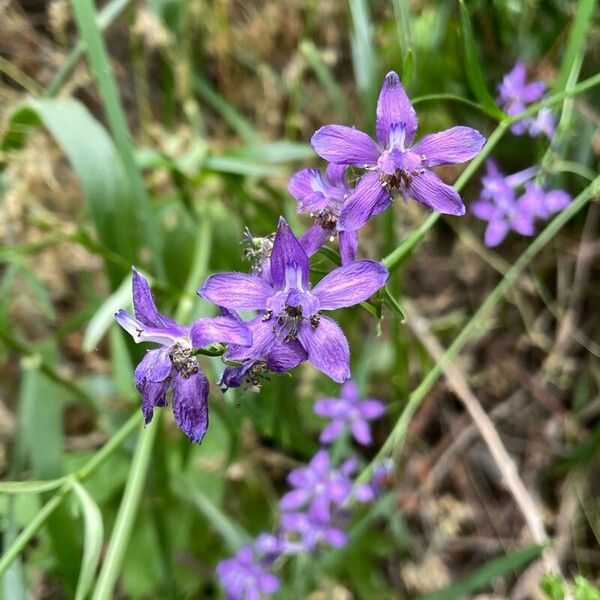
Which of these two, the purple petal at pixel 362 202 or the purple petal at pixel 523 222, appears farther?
the purple petal at pixel 523 222

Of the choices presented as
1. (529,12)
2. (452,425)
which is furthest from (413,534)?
(529,12)

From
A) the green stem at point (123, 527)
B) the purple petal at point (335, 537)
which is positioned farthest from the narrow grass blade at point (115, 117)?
the purple petal at point (335, 537)

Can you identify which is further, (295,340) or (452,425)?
(452,425)

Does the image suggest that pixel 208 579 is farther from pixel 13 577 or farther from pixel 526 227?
pixel 526 227

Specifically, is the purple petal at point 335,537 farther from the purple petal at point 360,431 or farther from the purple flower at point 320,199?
the purple flower at point 320,199

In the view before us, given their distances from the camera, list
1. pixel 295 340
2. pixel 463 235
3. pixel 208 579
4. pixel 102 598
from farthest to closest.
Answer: pixel 463 235 → pixel 208 579 → pixel 102 598 → pixel 295 340

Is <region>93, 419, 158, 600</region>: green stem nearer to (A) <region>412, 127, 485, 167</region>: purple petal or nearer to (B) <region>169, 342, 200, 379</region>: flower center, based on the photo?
(B) <region>169, 342, 200, 379</region>: flower center

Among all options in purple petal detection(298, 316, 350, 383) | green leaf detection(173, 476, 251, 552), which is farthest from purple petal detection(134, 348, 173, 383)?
green leaf detection(173, 476, 251, 552)
